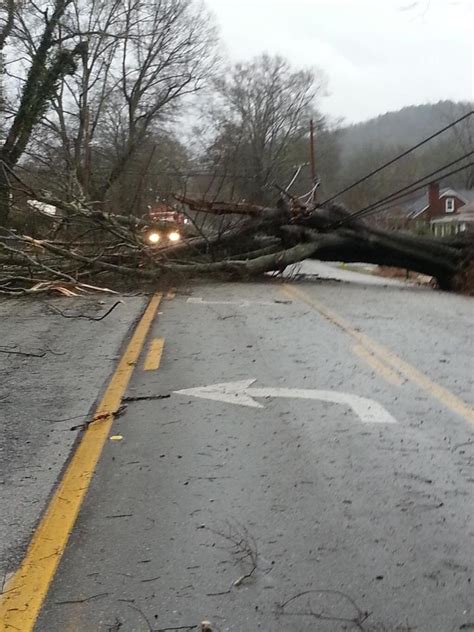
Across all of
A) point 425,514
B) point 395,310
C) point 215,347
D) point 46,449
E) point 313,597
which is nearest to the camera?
point 313,597

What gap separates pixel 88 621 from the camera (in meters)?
2.72

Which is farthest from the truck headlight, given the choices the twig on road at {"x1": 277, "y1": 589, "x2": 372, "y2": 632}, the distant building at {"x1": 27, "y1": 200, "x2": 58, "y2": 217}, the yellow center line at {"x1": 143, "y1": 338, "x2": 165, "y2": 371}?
the twig on road at {"x1": 277, "y1": 589, "x2": 372, "y2": 632}

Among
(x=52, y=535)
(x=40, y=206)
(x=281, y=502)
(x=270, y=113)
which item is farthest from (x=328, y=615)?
(x=270, y=113)

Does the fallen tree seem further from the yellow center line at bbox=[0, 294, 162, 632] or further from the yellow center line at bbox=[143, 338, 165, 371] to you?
the yellow center line at bbox=[0, 294, 162, 632]

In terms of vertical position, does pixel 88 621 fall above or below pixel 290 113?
below

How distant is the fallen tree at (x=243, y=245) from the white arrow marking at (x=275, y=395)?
8.69 meters

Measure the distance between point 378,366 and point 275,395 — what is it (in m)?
1.60

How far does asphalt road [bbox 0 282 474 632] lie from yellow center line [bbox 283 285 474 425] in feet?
0.10

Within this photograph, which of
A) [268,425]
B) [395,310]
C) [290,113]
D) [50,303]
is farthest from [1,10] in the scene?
[290,113]

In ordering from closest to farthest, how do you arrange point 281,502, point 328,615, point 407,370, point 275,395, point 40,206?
point 328,615 < point 281,502 < point 275,395 < point 407,370 < point 40,206

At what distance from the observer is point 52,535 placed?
3441mm

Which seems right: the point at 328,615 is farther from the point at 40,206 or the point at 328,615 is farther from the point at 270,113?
the point at 270,113

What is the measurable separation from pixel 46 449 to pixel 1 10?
2530 cm

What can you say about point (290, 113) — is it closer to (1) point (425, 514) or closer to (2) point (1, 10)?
(2) point (1, 10)
